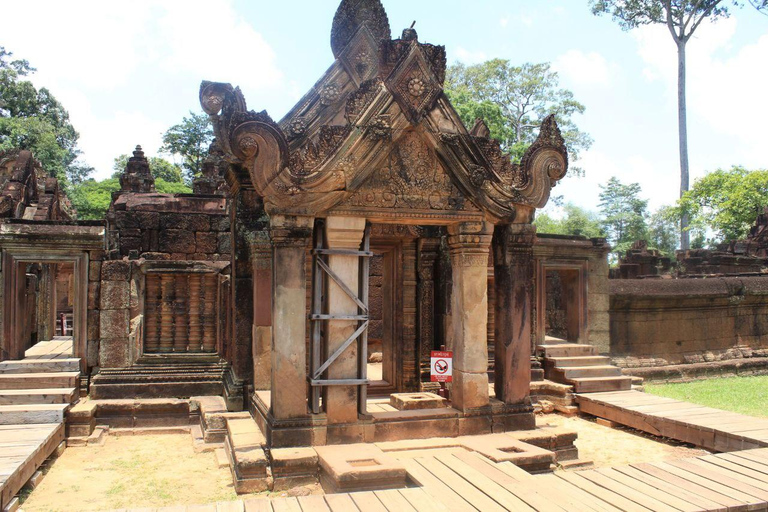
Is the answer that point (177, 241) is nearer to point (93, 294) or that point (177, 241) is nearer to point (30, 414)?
point (93, 294)

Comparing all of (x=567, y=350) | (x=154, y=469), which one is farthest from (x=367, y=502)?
(x=567, y=350)

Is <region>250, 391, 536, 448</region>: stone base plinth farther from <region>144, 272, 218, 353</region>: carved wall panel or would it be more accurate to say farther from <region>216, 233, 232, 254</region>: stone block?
<region>216, 233, 232, 254</region>: stone block

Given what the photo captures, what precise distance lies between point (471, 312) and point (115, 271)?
569cm

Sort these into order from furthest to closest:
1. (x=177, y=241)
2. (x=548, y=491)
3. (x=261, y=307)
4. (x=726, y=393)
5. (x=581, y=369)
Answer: (x=726, y=393) → (x=581, y=369) → (x=177, y=241) → (x=261, y=307) → (x=548, y=491)

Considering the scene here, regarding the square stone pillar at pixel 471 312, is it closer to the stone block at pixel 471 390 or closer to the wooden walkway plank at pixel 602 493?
the stone block at pixel 471 390

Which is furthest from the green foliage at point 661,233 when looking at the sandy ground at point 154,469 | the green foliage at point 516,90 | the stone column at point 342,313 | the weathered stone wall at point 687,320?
the stone column at point 342,313

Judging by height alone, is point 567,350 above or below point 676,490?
above

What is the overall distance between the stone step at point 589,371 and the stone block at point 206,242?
6.01 m

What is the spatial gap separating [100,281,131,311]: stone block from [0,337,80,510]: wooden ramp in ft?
2.98

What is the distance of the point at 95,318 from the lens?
9477 millimetres

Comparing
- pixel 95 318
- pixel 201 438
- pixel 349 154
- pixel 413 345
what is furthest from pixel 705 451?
pixel 95 318

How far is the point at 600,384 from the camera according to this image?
1033 cm

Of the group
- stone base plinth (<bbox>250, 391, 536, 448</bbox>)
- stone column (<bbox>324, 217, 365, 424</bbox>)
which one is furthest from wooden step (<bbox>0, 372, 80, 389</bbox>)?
stone column (<bbox>324, 217, 365, 424</bbox>)

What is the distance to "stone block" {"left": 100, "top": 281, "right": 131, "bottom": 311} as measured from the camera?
9.48m
